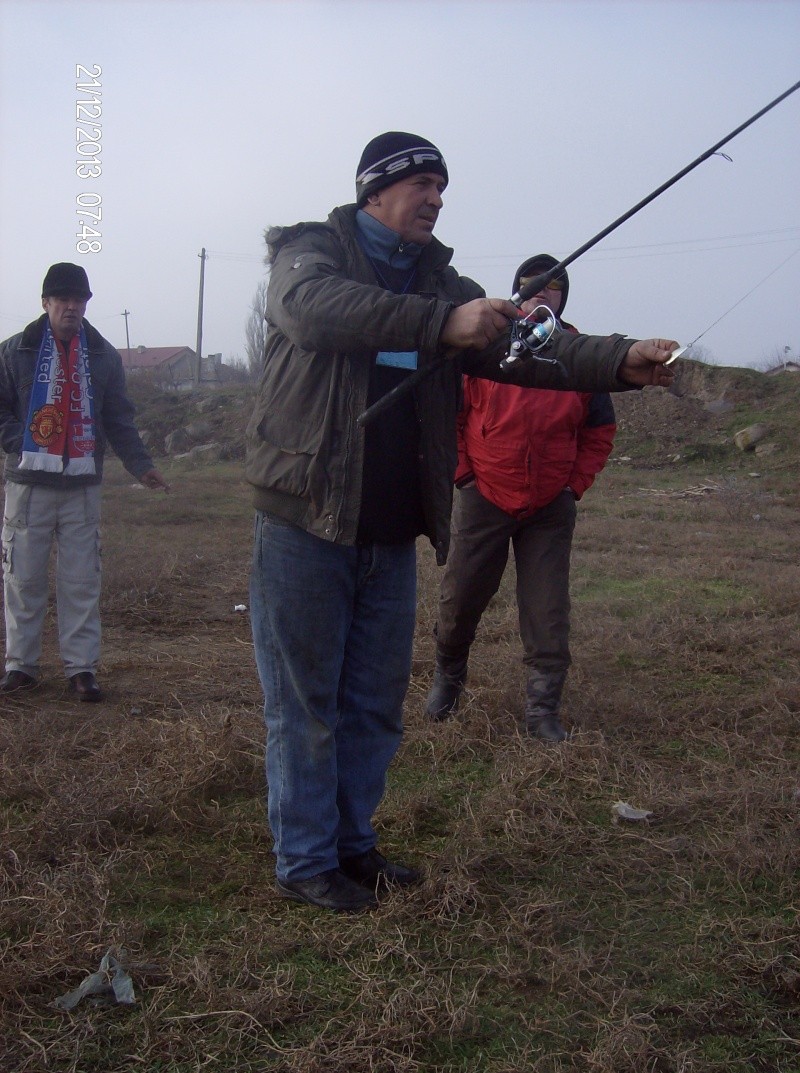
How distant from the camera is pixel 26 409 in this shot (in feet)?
16.4

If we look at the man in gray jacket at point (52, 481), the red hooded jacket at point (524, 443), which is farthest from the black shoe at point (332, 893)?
the man in gray jacket at point (52, 481)

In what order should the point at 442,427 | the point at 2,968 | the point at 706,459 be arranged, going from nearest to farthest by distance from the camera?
the point at 2,968
the point at 442,427
the point at 706,459

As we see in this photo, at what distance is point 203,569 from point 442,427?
567 cm

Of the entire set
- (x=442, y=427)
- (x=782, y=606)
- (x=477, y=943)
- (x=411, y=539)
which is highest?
(x=442, y=427)

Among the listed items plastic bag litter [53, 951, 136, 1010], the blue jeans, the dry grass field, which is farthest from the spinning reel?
plastic bag litter [53, 951, 136, 1010]

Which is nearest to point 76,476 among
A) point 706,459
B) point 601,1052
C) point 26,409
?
point 26,409

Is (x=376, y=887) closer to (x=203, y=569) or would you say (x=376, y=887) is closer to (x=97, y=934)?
(x=97, y=934)

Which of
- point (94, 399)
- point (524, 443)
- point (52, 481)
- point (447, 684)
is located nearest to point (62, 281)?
point (94, 399)

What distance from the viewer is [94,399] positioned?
5.16 metres

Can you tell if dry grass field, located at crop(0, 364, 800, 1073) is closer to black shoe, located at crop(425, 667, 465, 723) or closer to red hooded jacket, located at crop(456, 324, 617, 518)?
black shoe, located at crop(425, 667, 465, 723)

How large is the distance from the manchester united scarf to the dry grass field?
1100 millimetres

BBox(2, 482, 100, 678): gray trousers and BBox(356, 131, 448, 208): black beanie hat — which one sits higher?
BBox(356, 131, 448, 208): black beanie hat

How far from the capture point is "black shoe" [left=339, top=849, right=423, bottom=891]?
2922mm

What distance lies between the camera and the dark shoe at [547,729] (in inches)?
162
